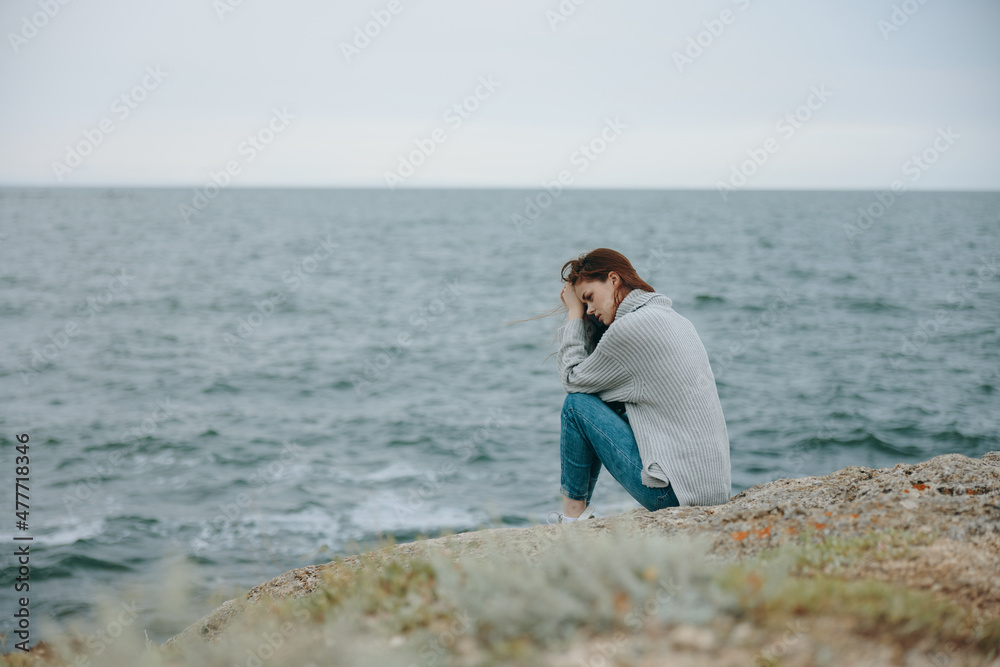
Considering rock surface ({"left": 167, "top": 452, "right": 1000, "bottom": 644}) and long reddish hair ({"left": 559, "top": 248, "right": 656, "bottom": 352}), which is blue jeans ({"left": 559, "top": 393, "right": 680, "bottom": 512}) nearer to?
rock surface ({"left": 167, "top": 452, "right": 1000, "bottom": 644})

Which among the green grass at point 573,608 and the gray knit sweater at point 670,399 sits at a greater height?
the gray knit sweater at point 670,399

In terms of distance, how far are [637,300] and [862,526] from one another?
175 cm

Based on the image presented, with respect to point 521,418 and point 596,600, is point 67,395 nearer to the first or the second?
point 521,418

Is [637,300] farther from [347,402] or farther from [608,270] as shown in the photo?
[347,402]

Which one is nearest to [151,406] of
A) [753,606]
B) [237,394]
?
[237,394]

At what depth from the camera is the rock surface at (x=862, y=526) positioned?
276cm

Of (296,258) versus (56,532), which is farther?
(296,258)

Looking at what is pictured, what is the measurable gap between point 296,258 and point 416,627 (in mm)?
35778

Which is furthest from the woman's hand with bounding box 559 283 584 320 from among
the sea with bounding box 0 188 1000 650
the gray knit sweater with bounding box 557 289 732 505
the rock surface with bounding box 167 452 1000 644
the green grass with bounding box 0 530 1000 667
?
the green grass with bounding box 0 530 1000 667

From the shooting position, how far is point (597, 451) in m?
4.33

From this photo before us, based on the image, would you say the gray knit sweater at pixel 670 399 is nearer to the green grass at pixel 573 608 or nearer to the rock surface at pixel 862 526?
the rock surface at pixel 862 526

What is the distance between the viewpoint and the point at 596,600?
7.98 ft

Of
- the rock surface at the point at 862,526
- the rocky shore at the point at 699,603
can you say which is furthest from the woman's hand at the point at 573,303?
the rocky shore at the point at 699,603

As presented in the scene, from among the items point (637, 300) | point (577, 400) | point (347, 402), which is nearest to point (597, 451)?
point (577, 400)
